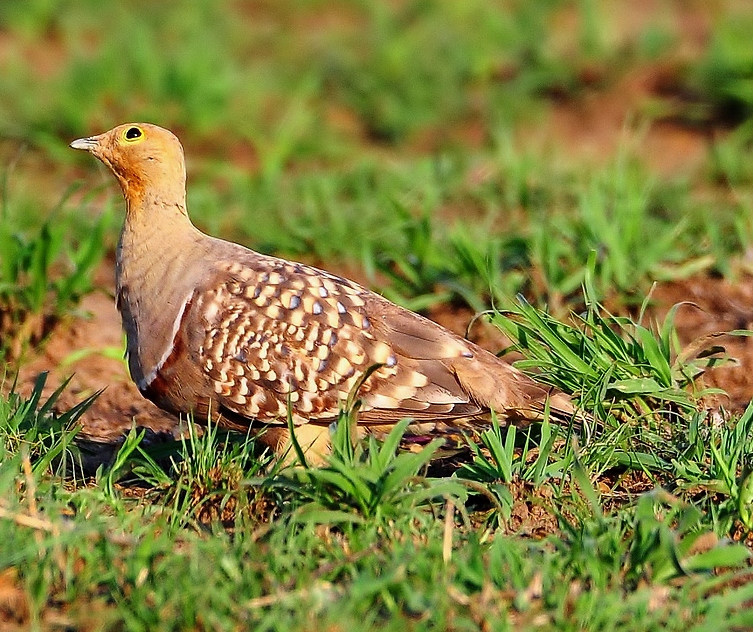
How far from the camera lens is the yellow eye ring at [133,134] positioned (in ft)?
14.5

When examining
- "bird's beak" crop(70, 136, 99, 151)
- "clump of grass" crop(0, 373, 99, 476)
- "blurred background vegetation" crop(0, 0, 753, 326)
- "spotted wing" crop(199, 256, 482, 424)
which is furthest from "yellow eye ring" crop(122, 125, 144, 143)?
"blurred background vegetation" crop(0, 0, 753, 326)

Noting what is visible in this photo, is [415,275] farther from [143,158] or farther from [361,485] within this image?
[361,485]

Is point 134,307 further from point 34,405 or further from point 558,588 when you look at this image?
point 558,588

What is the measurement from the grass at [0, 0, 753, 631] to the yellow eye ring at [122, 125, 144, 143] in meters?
0.93

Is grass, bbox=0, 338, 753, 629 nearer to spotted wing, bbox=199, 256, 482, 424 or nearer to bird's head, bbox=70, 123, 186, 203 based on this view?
spotted wing, bbox=199, 256, 482, 424

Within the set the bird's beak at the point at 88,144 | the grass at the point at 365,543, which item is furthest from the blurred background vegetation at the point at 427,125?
the grass at the point at 365,543

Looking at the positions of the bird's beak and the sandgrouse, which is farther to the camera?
the bird's beak

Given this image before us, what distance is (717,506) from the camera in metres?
3.80

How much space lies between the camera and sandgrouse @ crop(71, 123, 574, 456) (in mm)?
4109

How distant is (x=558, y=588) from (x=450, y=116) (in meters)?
5.64

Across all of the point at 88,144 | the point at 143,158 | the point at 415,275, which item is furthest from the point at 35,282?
the point at 415,275

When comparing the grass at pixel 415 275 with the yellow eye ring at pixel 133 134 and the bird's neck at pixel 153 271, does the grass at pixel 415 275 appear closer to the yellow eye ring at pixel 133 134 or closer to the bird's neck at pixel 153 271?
the bird's neck at pixel 153 271

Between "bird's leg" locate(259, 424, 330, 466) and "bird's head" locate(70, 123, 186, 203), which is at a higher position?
"bird's head" locate(70, 123, 186, 203)

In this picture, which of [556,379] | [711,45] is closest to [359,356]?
[556,379]
